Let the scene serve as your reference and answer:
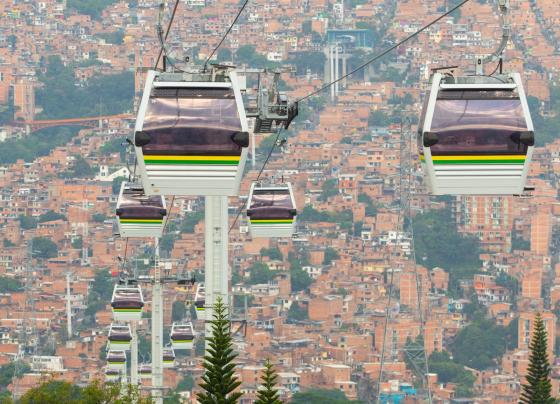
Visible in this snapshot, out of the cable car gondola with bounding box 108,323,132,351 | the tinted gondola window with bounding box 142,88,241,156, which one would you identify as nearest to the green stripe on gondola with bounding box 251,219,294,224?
the tinted gondola window with bounding box 142,88,241,156

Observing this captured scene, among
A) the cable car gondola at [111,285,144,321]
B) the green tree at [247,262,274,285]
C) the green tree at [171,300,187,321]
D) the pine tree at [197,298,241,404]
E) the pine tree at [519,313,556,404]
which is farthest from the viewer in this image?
the green tree at [247,262,274,285]

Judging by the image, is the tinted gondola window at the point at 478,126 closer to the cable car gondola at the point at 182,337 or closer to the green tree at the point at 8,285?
the cable car gondola at the point at 182,337

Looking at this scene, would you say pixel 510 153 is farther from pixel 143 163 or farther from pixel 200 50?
pixel 200 50

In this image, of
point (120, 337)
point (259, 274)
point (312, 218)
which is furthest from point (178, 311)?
point (120, 337)

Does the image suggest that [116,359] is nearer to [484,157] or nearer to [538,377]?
[538,377]

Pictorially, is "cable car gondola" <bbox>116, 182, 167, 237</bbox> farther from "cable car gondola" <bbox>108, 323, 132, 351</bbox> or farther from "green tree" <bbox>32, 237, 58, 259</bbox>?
"green tree" <bbox>32, 237, 58, 259</bbox>

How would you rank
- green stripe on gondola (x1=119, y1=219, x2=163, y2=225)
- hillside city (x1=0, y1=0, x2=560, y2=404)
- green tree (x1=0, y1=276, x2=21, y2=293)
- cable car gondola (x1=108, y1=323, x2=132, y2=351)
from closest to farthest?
green stripe on gondola (x1=119, y1=219, x2=163, y2=225)
cable car gondola (x1=108, y1=323, x2=132, y2=351)
hillside city (x1=0, y1=0, x2=560, y2=404)
green tree (x1=0, y1=276, x2=21, y2=293)
